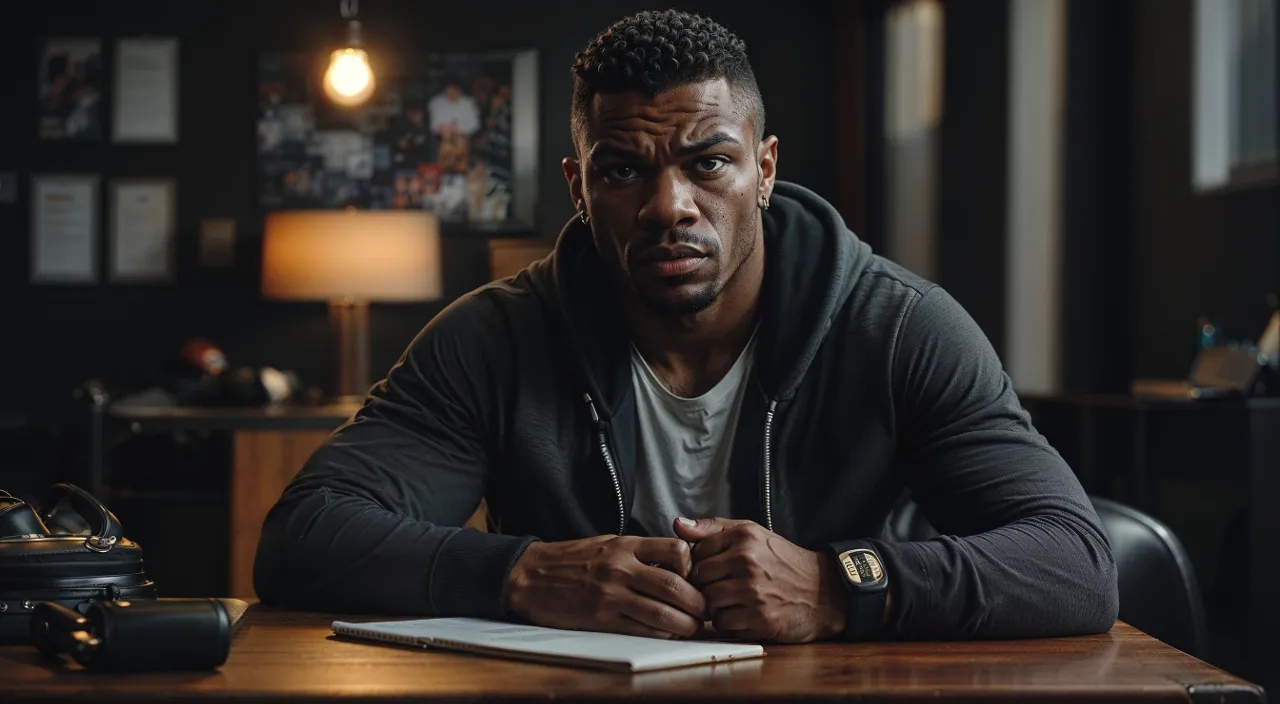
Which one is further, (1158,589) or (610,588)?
(1158,589)

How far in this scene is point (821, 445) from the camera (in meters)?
1.62

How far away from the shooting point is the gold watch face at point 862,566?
4.09 feet

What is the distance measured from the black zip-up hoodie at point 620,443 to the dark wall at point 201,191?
412cm

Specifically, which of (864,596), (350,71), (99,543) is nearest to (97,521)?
(99,543)

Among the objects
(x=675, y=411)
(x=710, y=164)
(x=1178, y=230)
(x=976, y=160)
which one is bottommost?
(x=675, y=411)

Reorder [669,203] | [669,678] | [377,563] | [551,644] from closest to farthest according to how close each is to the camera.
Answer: [669,678]
[551,644]
[377,563]
[669,203]

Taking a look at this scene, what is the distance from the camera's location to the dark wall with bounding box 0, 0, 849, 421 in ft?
18.9

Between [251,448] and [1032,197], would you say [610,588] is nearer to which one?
[251,448]

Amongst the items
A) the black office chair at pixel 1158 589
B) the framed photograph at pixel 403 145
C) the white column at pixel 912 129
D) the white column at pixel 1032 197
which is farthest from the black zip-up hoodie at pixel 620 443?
the framed photograph at pixel 403 145

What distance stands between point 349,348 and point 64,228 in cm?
192

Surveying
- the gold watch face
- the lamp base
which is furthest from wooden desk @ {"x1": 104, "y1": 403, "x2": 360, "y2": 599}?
the gold watch face

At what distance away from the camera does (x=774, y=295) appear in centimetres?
170

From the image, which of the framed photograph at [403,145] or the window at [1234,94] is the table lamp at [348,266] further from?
the window at [1234,94]

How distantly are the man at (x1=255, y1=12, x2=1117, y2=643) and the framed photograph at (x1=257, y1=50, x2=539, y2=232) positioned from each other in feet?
13.4
